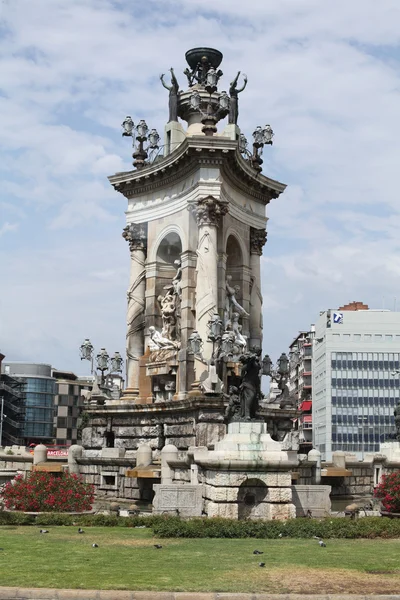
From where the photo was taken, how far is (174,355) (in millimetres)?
41062

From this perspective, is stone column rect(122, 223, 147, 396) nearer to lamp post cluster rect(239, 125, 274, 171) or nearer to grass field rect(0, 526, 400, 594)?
lamp post cluster rect(239, 125, 274, 171)

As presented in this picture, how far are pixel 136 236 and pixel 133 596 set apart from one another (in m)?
34.9

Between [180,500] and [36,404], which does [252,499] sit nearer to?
[180,500]

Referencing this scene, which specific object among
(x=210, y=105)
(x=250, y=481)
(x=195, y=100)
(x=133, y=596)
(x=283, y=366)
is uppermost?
(x=195, y=100)

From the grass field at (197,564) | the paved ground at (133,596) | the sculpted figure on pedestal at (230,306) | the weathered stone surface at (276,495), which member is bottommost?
the paved ground at (133,596)

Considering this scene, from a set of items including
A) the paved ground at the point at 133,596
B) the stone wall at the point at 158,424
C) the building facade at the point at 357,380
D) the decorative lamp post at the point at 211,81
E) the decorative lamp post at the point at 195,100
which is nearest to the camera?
the paved ground at the point at 133,596

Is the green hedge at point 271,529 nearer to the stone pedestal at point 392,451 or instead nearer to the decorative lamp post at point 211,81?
the stone pedestal at point 392,451

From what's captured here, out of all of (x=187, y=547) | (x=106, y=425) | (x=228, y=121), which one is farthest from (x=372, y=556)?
(x=228, y=121)

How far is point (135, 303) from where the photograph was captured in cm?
4519

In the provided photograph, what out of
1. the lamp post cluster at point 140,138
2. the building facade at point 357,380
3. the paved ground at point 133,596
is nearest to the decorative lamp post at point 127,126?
the lamp post cluster at point 140,138

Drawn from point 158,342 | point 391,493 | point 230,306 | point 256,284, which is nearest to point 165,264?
point 230,306

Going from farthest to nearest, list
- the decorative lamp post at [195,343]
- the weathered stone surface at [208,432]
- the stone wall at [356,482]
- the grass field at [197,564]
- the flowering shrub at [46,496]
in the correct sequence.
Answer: the decorative lamp post at [195,343], the weathered stone surface at [208,432], the stone wall at [356,482], the flowering shrub at [46,496], the grass field at [197,564]

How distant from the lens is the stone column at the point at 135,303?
44.7 meters

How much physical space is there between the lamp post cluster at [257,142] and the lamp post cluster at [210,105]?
213 centimetres
